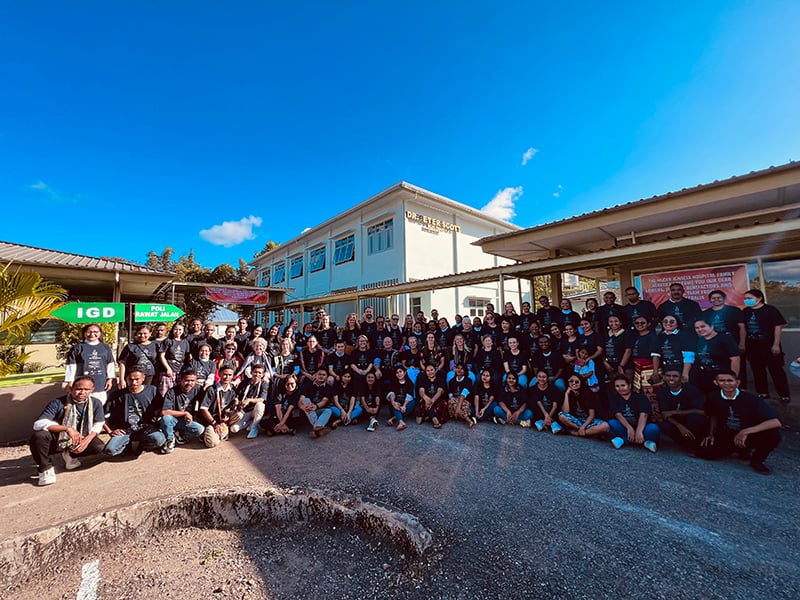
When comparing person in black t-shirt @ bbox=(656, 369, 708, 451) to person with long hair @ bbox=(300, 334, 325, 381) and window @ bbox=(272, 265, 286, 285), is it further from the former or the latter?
window @ bbox=(272, 265, 286, 285)

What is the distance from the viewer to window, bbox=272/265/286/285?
23531 mm

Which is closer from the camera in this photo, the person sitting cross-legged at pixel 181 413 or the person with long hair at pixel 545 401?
the person sitting cross-legged at pixel 181 413

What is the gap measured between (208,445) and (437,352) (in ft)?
12.9

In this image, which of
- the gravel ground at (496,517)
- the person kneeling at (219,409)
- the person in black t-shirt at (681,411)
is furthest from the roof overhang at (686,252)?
the person kneeling at (219,409)

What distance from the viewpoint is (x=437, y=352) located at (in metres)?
6.45

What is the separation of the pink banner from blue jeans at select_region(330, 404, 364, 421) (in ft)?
32.8

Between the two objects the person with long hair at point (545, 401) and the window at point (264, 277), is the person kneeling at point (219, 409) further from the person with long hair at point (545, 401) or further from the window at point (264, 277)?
the window at point (264, 277)

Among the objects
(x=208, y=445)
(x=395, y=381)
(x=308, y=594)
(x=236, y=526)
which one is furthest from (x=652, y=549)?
(x=208, y=445)

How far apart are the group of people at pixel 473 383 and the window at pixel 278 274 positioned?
58.1 feet

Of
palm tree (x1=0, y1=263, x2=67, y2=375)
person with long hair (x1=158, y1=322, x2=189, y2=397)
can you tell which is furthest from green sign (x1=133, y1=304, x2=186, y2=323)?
person with long hair (x1=158, y1=322, x2=189, y2=397)

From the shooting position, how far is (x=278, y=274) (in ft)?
80.0

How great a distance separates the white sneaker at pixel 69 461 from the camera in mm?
4044

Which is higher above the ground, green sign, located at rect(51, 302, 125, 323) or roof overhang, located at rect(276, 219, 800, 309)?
roof overhang, located at rect(276, 219, 800, 309)

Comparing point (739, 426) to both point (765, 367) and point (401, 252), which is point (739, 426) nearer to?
point (765, 367)
